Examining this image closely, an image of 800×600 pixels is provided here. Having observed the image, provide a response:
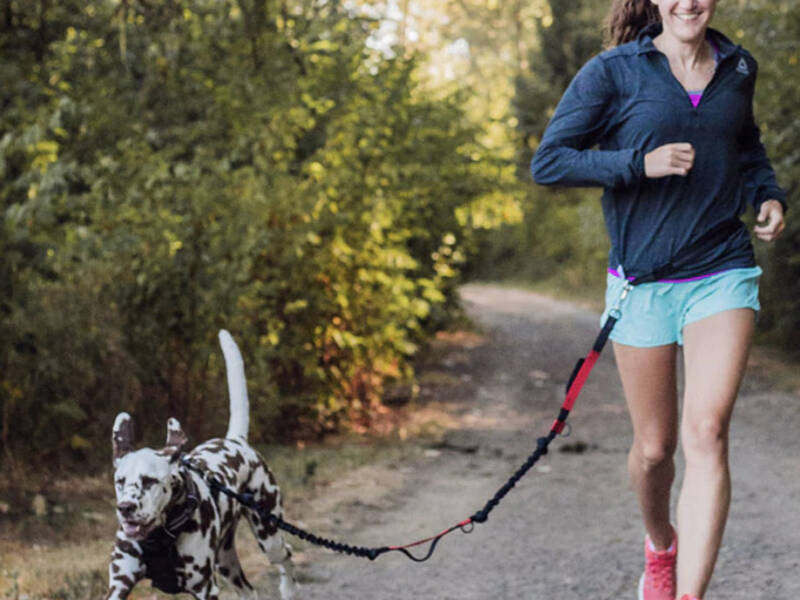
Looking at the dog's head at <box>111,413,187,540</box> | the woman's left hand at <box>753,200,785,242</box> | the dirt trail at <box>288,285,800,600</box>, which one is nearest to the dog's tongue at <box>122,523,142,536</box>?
the dog's head at <box>111,413,187,540</box>

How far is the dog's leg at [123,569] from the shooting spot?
357 centimetres

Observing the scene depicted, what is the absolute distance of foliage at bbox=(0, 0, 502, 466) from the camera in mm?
7574

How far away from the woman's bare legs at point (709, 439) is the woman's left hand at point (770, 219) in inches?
12.3

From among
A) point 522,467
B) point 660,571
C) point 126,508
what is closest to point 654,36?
point 522,467

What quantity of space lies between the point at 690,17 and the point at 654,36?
0.78ft

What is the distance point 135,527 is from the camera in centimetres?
336

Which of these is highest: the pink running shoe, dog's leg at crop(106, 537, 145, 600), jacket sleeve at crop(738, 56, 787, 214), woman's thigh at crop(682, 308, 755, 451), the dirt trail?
jacket sleeve at crop(738, 56, 787, 214)

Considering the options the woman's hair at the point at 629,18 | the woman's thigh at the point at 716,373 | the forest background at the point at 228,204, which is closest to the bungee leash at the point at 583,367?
the woman's thigh at the point at 716,373

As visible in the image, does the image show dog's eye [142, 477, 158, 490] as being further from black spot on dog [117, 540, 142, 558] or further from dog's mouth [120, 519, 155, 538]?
black spot on dog [117, 540, 142, 558]

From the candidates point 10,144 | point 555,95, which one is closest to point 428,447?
point 10,144

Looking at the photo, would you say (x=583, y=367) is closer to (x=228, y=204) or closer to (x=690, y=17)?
(x=690, y=17)

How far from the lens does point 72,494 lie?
7.40 meters

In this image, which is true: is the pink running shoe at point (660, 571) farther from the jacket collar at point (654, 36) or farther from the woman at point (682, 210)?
the jacket collar at point (654, 36)

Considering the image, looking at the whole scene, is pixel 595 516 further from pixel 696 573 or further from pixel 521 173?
pixel 521 173
